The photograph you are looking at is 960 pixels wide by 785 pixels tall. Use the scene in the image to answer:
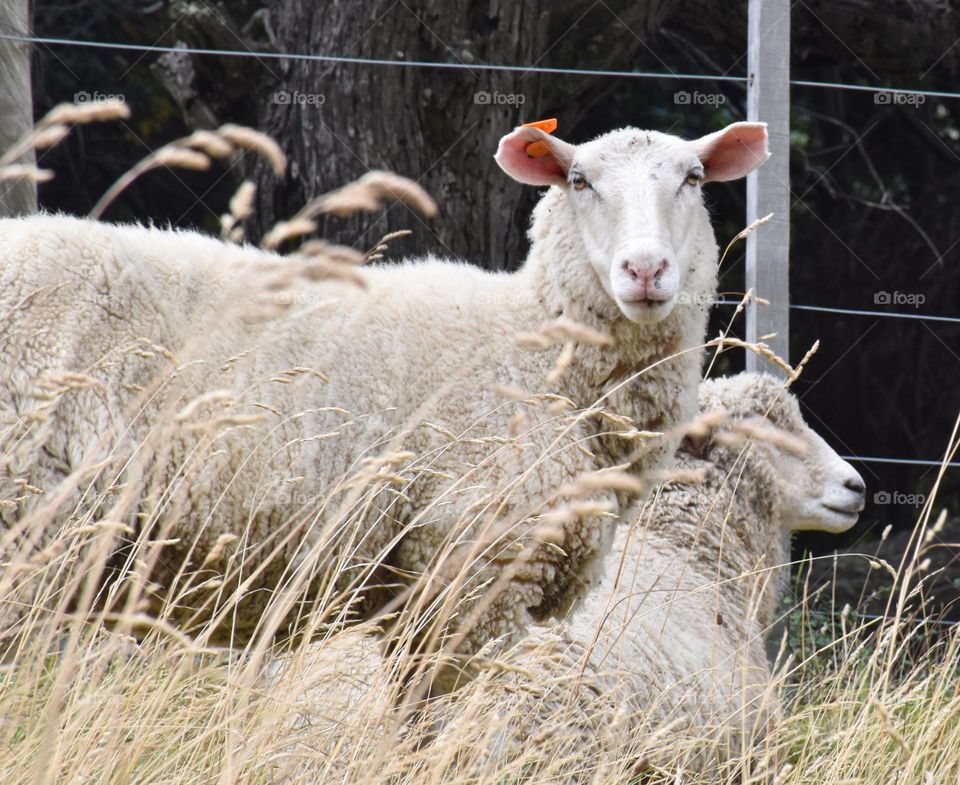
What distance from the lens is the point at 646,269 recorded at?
2.92 metres

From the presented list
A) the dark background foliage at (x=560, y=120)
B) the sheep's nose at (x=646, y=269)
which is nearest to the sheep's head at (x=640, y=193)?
the sheep's nose at (x=646, y=269)

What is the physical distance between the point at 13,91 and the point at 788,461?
276 cm

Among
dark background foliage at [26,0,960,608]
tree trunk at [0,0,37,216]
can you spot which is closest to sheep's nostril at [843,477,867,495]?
dark background foliage at [26,0,960,608]

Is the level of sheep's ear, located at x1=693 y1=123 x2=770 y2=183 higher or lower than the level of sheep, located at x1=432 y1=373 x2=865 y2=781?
higher

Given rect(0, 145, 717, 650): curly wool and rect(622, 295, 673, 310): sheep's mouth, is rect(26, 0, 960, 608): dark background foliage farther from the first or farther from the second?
rect(622, 295, 673, 310): sheep's mouth

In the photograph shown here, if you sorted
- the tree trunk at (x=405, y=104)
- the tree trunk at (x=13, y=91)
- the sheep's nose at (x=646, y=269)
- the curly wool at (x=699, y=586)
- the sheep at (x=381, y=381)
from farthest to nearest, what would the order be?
the tree trunk at (x=405, y=104), the tree trunk at (x=13, y=91), the curly wool at (x=699, y=586), the sheep's nose at (x=646, y=269), the sheep at (x=381, y=381)

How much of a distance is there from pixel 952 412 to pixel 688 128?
269cm

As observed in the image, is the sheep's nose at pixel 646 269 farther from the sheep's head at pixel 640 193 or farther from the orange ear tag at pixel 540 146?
the orange ear tag at pixel 540 146

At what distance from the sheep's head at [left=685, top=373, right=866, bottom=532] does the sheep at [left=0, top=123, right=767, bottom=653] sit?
63 centimetres

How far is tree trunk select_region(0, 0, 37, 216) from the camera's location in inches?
142

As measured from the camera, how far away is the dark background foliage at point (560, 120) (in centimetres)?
468

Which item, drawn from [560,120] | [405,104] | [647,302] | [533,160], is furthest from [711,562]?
→ [560,120]

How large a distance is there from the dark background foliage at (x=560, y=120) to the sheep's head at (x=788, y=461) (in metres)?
0.65

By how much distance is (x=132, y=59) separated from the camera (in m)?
7.96
